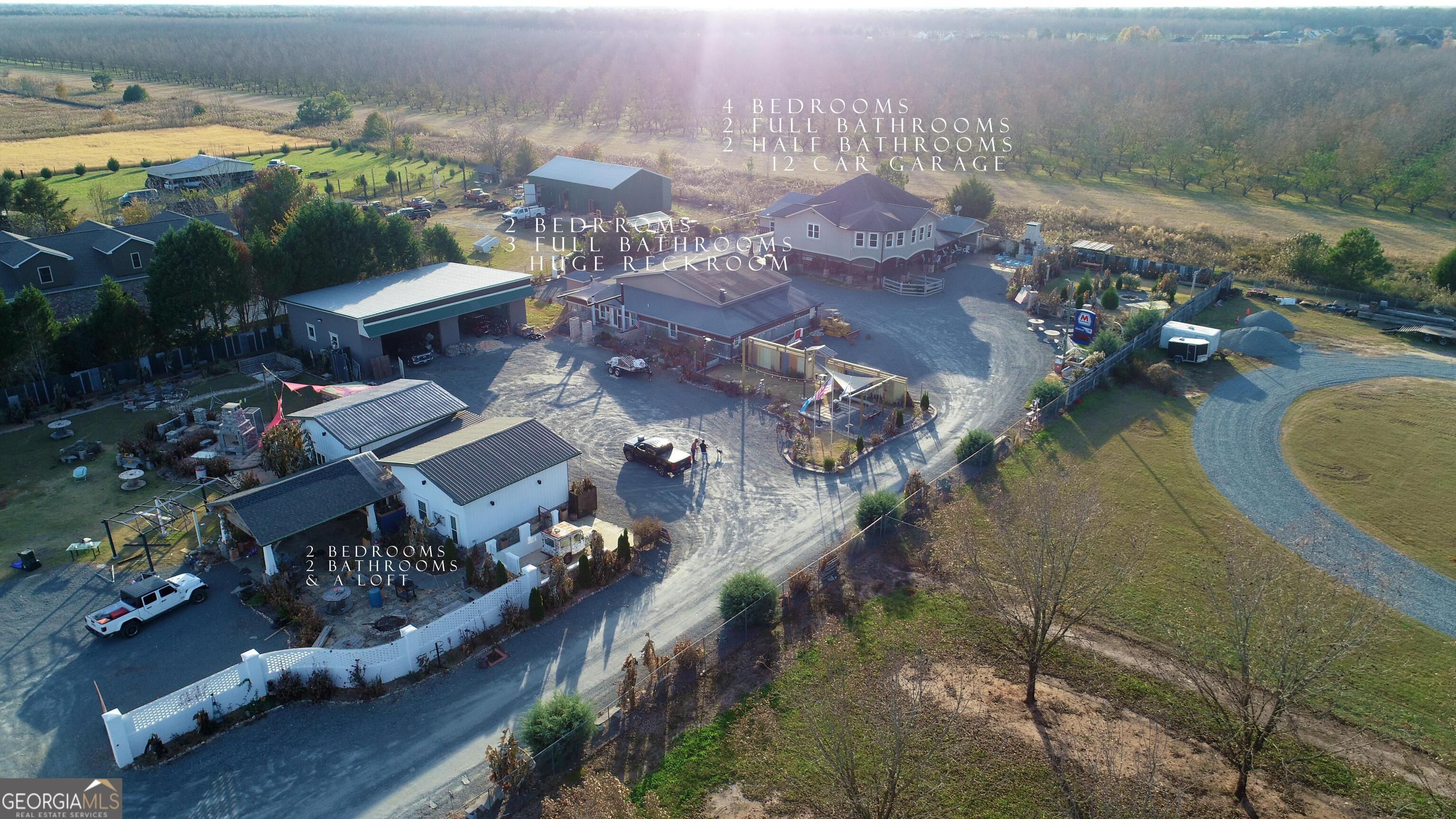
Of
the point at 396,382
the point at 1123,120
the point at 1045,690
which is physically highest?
the point at 1123,120

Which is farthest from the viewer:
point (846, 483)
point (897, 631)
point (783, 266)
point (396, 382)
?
point (783, 266)

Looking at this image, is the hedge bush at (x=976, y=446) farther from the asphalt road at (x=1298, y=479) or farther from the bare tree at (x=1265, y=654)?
the bare tree at (x=1265, y=654)

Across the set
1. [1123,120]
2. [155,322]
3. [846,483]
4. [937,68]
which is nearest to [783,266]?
[846,483]

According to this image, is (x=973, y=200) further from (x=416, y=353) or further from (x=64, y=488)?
(x=64, y=488)

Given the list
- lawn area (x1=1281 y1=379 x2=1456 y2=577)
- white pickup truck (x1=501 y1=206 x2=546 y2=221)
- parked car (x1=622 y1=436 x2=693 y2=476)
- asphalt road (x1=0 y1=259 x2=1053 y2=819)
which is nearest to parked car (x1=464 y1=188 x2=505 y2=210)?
white pickup truck (x1=501 y1=206 x2=546 y2=221)

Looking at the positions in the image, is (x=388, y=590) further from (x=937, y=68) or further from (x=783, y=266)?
(x=937, y=68)

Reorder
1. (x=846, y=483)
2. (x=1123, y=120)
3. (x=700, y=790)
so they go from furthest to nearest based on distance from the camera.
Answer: (x=1123, y=120) < (x=846, y=483) < (x=700, y=790)
